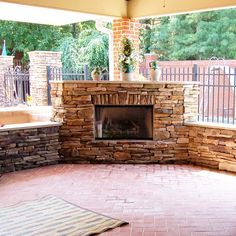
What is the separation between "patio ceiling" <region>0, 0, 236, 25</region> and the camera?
5.67 meters

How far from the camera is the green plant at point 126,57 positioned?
5.98 meters

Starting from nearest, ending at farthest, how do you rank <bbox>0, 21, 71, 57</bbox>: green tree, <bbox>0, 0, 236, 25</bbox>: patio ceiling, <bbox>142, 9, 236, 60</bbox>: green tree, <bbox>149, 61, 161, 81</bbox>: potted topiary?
<bbox>0, 0, 236, 25</bbox>: patio ceiling → <bbox>149, 61, 161, 81</bbox>: potted topiary → <bbox>142, 9, 236, 60</bbox>: green tree → <bbox>0, 21, 71, 57</bbox>: green tree

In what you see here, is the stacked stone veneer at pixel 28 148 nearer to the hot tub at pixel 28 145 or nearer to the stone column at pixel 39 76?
the hot tub at pixel 28 145

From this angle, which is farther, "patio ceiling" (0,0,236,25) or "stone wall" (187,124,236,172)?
"patio ceiling" (0,0,236,25)

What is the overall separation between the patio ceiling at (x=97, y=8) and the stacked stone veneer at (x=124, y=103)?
4.02 feet

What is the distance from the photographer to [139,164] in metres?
5.91

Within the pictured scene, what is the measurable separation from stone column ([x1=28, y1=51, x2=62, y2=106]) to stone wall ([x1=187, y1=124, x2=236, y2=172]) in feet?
12.2

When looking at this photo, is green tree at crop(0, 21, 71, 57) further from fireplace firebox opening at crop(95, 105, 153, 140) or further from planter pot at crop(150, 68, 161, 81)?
planter pot at crop(150, 68, 161, 81)

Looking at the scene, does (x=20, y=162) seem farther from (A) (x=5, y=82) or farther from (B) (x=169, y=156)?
(A) (x=5, y=82)

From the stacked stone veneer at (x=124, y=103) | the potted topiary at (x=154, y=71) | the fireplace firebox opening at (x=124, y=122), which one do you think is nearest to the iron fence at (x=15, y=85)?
the stacked stone veneer at (x=124, y=103)

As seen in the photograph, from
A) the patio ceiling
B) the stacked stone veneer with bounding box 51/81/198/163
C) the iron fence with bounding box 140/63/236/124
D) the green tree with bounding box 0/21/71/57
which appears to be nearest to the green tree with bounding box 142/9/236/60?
the iron fence with bounding box 140/63/236/124

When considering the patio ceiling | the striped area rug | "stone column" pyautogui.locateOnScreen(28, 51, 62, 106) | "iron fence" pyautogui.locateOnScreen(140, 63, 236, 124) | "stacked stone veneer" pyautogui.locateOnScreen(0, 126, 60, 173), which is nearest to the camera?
the striped area rug

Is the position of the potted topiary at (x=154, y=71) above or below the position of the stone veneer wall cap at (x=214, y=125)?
above

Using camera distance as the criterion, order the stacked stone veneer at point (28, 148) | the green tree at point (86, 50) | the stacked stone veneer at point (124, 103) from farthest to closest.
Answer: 1. the green tree at point (86, 50)
2. the stacked stone veneer at point (124, 103)
3. the stacked stone veneer at point (28, 148)
